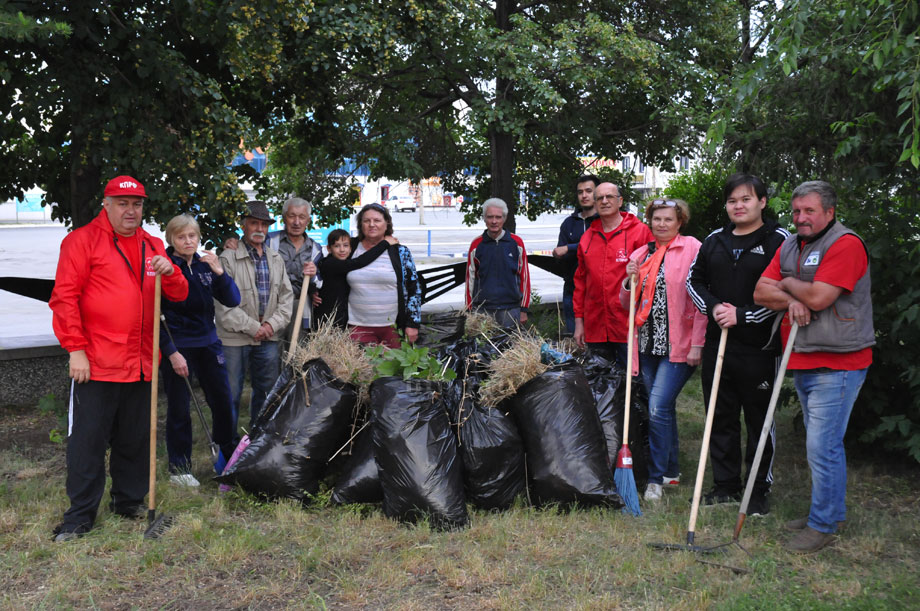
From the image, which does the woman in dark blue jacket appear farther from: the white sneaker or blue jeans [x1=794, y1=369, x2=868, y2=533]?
blue jeans [x1=794, y1=369, x2=868, y2=533]

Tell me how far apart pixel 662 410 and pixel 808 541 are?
3.74 ft

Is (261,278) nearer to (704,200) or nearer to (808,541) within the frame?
(808,541)

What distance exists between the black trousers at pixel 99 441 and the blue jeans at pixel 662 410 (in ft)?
9.29

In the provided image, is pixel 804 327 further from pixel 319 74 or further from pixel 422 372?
pixel 319 74

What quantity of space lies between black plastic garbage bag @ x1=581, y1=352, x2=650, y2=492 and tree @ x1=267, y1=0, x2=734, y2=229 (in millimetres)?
3138

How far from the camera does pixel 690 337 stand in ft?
16.1

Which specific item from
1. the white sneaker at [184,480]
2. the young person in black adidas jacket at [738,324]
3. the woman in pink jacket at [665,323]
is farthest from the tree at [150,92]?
the young person in black adidas jacket at [738,324]

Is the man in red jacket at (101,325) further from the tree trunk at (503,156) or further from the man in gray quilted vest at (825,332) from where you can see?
the tree trunk at (503,156)

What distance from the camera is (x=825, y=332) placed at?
4.03 meters

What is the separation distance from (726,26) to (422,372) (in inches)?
256

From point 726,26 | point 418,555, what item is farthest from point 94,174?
point 726,26

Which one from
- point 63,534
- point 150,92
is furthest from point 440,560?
point 150,92

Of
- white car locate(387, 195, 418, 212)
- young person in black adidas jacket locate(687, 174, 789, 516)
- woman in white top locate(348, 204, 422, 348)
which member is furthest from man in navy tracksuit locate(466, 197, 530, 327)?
white car locate(387, 195, 418, 212)

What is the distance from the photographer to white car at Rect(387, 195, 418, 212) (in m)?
54.3
